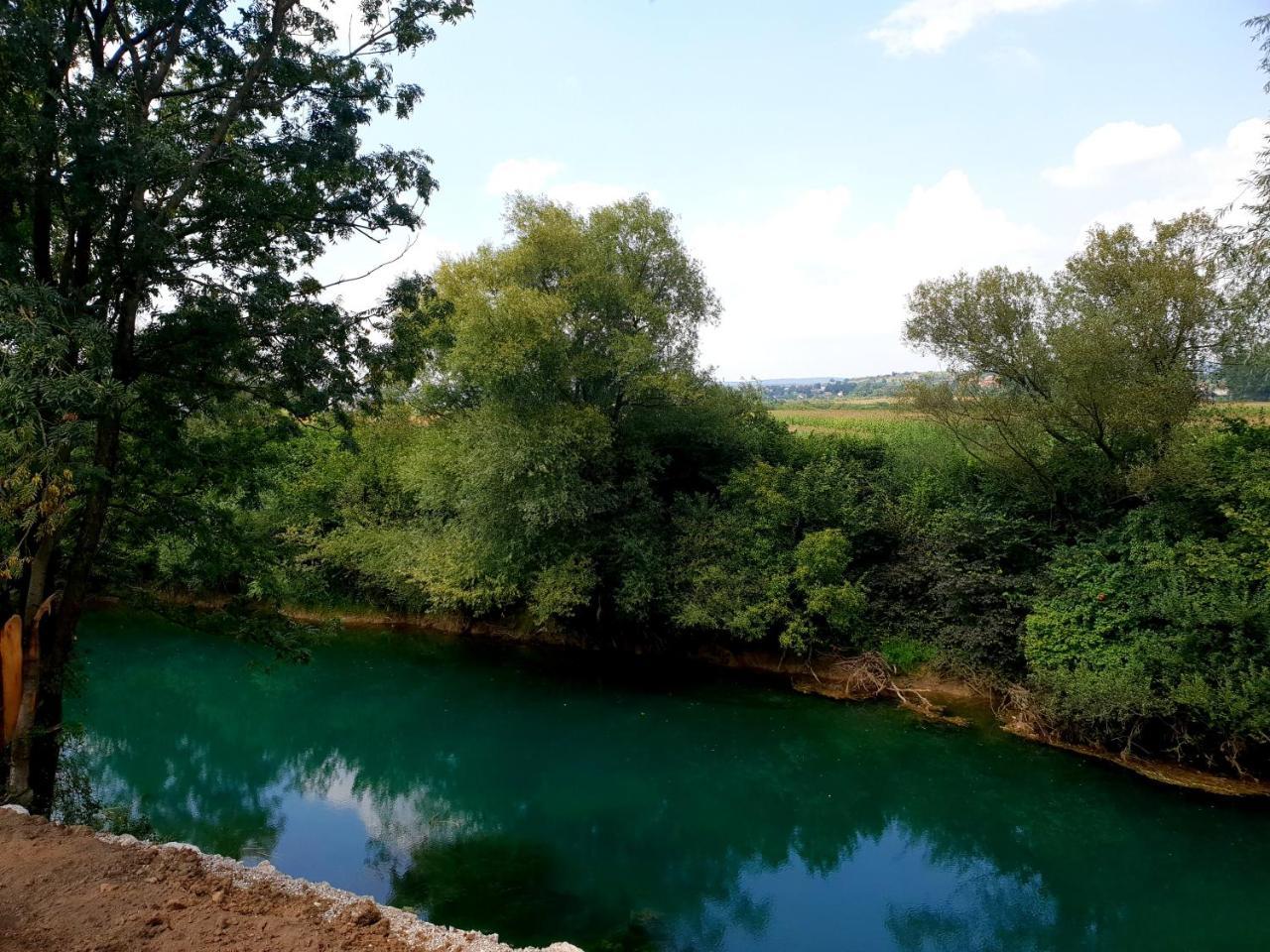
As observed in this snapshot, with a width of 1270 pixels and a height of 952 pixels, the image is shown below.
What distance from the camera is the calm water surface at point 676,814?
30.7 ft

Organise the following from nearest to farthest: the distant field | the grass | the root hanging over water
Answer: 1. the root hanging over water
2. the grass
3. the distant field

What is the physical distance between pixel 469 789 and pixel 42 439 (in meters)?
8.88

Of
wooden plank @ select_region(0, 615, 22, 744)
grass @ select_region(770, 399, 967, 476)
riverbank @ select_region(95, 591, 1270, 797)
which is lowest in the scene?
riverbank @ select_region(95, 591, 1270, 797)

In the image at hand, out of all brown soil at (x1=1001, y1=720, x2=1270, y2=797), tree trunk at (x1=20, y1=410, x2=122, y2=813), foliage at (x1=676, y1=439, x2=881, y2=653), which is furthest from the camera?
foliage at (x1=676, y1=439, x2=881, y2=653)

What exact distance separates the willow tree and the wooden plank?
714 millimetres

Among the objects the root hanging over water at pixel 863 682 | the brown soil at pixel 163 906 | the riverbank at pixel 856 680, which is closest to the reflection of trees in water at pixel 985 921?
the riverbank at pixel 856 680

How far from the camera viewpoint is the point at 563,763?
13680 mm

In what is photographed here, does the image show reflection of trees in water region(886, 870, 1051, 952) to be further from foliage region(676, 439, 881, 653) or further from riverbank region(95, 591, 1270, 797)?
foliage region(676, 439, 881, 653)

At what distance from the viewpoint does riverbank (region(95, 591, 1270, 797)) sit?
1249 cm

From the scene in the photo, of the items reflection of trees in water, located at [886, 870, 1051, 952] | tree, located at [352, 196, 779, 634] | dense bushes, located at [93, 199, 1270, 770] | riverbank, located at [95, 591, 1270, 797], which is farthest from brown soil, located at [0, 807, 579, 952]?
tree, located at [352, 196, 779, 634]

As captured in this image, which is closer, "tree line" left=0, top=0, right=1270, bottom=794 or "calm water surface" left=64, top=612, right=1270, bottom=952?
"tree line" left=0, top=0, right=1270, bottom=794

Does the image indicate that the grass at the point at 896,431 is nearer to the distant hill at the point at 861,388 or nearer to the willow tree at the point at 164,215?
the distant hill at the point at 861,388

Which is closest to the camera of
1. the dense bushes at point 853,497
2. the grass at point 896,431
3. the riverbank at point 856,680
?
the riverbank at point 856,680

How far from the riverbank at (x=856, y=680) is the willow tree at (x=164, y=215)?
386cm
